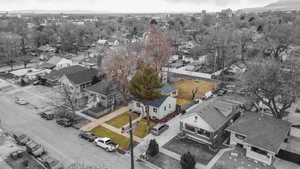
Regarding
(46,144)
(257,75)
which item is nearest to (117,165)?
(46,144)

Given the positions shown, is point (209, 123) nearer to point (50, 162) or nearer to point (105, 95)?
point (50, 162)

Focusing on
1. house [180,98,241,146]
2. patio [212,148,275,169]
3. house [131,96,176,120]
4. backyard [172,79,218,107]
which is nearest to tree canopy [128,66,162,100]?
house [131,96,176,120]

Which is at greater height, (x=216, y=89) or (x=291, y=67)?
(x=291, y=67)

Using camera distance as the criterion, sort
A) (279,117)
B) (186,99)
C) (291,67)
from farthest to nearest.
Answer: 1. (186,99)
2. (279,117)
3. (291,67)

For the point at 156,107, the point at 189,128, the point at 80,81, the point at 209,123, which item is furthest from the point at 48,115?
the point at 209,123

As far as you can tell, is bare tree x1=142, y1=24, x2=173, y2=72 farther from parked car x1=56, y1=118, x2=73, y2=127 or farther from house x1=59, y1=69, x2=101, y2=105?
parked car x1=56, y1=118, x2=73, y2=127

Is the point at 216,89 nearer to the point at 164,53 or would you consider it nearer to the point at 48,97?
the point at 164,53
